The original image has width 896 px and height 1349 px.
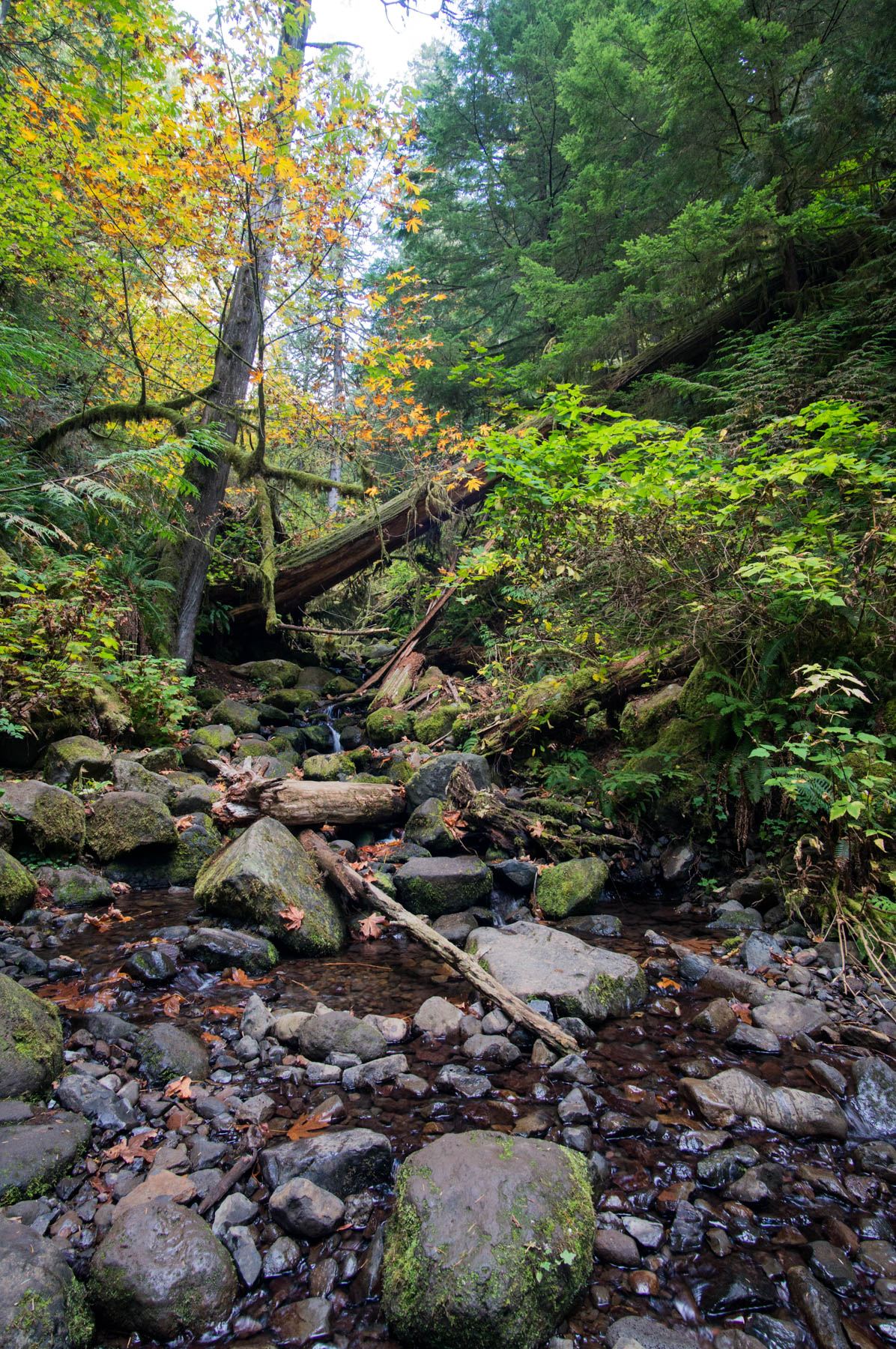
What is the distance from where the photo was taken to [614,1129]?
8.89 ft

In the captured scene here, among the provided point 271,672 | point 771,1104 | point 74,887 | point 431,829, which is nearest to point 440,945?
point 431,829

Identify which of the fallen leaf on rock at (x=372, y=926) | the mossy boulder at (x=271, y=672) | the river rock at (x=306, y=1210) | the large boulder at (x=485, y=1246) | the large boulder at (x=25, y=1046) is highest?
the mossy boulder at (x=271, y=672)

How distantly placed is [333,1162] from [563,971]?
186cm

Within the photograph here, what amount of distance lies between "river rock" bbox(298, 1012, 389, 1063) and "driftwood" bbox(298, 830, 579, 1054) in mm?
727

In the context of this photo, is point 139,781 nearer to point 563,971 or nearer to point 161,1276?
point 563,971

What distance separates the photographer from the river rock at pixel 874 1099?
2693 millimetres

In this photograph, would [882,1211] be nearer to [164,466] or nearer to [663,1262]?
[663,1262]

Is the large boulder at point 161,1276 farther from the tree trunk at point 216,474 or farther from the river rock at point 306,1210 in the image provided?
the tree trunk at point 216,474

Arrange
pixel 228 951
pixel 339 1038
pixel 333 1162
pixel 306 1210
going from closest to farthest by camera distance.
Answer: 1. pixel 306 1210
2. pixel 333 1162
3. pixel 339 1038
4. pixel 228 951

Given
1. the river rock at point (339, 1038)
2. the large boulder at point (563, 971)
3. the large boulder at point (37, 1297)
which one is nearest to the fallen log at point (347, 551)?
the large boulder at point (563, 971)

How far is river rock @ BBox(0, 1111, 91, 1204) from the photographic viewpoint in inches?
82.0

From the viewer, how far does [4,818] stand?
15.2 feet

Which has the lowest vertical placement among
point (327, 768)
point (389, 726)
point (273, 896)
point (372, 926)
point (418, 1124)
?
point (372, 926)

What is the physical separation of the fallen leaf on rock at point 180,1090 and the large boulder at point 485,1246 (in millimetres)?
1163
